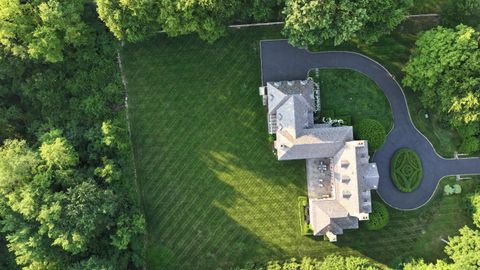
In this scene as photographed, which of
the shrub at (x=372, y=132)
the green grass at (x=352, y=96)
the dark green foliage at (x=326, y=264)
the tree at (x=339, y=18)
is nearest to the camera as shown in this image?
the tree at (x=339, y=18)

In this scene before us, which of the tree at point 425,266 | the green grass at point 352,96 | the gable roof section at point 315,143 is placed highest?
the green grass at point 352,96

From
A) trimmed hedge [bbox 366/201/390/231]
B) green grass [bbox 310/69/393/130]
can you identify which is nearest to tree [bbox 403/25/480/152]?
green grass [bbox 310/69/393/130]

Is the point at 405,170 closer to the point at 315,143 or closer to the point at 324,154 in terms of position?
the point at 324,154

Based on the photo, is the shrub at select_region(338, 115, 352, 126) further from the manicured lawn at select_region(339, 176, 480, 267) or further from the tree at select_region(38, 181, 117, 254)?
the tree at select_region(38, 181, 117, 254)

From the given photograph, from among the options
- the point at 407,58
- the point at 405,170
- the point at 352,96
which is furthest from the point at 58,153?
the point at 407,58

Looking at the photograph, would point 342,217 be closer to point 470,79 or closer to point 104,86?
point 470,79

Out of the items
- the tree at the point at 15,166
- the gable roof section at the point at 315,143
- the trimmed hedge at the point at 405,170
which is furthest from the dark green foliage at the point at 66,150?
the trimmed hedge at the point at 405,170

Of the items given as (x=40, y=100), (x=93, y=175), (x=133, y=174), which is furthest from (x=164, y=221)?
(x=40, y=100)

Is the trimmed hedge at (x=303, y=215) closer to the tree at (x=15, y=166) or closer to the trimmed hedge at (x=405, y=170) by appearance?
the trimmed hedge at (x=405, y=170)
